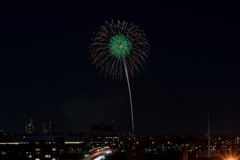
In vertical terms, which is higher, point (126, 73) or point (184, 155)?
point (126, 73)

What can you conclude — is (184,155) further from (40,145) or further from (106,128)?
(106,128)

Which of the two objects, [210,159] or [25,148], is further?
[25,148]

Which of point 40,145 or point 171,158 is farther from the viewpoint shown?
point 40,145

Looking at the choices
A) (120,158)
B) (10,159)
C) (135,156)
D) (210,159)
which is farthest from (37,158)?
(210,159)

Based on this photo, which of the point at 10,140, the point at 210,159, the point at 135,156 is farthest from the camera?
the point at 10,140

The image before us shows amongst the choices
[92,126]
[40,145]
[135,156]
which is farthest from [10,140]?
[135,156]

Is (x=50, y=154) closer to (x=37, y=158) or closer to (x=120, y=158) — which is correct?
(x=37, y=158)

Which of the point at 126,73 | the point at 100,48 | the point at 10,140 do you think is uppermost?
the point at 100,48

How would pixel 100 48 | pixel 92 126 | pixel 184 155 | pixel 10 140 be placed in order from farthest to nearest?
pixel 10 140
pixel 92 126
pixel 184 155
pixel 100 48

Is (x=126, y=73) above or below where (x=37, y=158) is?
above
